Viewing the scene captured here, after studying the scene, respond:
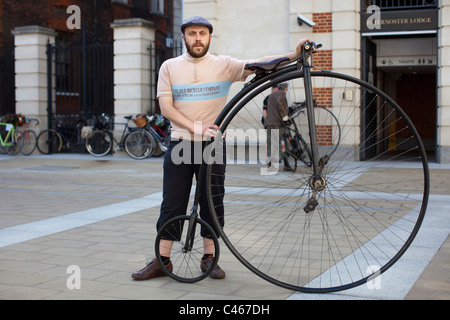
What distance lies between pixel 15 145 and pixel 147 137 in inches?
185

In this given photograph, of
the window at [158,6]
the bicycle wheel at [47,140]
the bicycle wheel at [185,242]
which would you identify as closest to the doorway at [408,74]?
the bicycle wheel at [47,140]

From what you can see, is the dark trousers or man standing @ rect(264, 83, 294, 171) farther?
man standing @ rect(264, 83, 294, 171)

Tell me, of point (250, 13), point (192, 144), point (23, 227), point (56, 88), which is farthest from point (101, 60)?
point (192, 144)

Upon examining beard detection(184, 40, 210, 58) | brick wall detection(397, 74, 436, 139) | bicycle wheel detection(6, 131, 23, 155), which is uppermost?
brick wall detection(397, 74, 436, 139)

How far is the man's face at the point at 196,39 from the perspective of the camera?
4.21 meters

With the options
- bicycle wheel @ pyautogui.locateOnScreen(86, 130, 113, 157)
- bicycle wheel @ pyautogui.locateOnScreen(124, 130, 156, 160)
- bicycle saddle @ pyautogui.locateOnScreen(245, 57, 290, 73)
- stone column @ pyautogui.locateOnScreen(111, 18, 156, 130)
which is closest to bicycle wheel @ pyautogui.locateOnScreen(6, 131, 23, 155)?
bicycle wheel @ pyautogui.locateOnScreen(86, 130, 113, 157)

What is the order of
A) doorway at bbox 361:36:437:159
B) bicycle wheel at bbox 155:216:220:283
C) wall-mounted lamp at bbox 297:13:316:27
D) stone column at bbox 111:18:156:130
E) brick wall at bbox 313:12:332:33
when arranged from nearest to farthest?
bicycle wheel at bbox 155:216:220:283 < wall-mounted lamp at bbox 297:13:316:27 < brick wall at bbox 313:12:332:33 < doorway at bbox 361:36:437:159 < stone column at bbox 111:18:156:130

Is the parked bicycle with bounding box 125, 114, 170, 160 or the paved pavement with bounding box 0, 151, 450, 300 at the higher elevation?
the parked bicycle with bounding box 125, 114, 170, 160

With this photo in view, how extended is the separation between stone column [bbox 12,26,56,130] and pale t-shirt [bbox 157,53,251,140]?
14940 millimetres

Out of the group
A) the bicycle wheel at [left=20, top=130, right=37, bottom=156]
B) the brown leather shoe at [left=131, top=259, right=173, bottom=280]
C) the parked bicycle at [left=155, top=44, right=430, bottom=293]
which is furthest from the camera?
the bicycle wheel at [left=20, top=130, right=37, bottom=156]

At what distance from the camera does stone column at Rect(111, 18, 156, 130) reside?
17.0m

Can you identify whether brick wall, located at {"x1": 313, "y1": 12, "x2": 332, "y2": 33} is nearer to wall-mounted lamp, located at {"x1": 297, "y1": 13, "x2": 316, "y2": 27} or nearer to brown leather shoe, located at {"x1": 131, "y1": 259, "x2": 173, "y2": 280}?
wall-mounted lamp, located at {"x1": 297, "y1": 13, "x2": 316, "y2": 27}

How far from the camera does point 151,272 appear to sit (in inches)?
171

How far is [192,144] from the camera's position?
4363mm
